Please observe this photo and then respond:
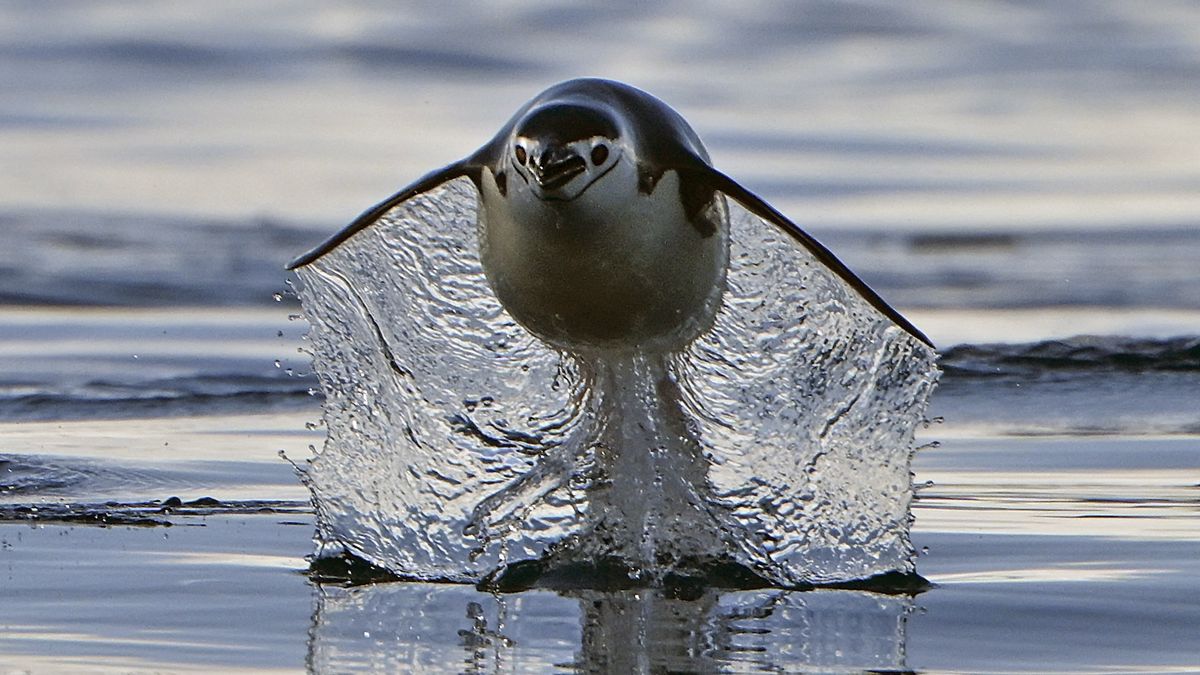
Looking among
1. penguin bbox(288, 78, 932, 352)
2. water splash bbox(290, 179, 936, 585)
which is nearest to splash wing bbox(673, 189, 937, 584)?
water splash bbox(290, 179, 936, 585)

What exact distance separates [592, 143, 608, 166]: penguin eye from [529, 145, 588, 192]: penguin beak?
0.05 m

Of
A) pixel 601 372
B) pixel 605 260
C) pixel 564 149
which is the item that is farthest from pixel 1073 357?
pixel 564 149

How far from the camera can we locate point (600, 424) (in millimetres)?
5406

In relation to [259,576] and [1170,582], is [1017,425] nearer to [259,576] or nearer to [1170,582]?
[1170,582]

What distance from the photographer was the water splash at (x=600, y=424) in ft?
16.7

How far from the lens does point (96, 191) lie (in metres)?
17.7

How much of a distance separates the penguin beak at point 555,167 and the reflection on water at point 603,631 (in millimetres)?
868

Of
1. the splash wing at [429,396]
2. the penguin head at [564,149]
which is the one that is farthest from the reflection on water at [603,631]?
the penguin head at [564,149]

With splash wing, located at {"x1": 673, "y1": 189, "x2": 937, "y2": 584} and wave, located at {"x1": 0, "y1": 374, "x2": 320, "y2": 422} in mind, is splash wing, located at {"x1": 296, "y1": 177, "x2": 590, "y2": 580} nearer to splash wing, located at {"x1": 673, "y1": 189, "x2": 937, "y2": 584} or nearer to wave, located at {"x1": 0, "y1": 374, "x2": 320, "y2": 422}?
splash wing, located at {"x1": 673, "y1": 189, "x2": 937, "y2": 584}

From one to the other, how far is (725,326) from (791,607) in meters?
1.37

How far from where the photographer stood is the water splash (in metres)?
5.10

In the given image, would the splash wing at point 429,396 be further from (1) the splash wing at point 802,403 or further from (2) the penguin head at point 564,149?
(2) the penguin head at point 564,149

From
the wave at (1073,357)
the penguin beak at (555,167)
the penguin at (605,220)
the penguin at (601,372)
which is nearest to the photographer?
the penguin beak at (555,167)

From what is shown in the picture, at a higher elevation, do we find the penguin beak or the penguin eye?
the penguin eye
